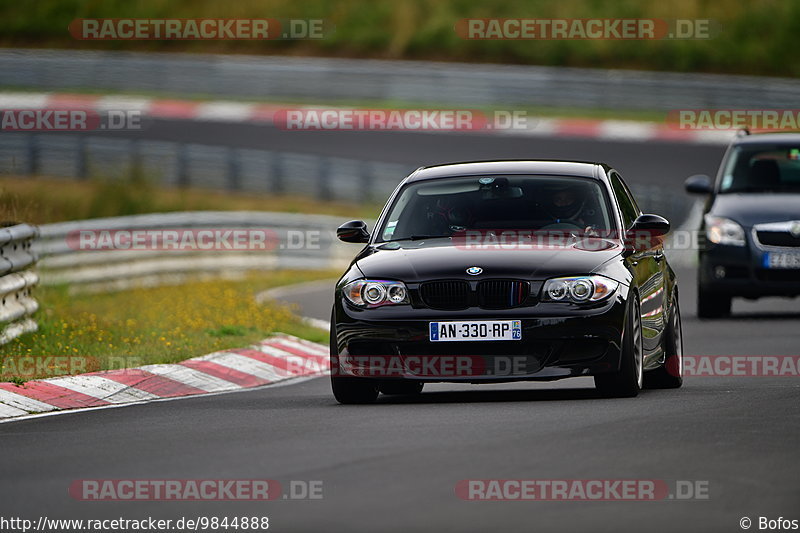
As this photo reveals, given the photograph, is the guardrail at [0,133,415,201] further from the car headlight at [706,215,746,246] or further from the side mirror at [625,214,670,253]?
the side mirror at [625,214,670,253]

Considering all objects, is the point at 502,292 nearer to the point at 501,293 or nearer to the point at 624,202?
the point at 501,293

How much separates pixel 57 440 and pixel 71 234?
12816mm

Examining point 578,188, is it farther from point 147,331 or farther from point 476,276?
point 147,331

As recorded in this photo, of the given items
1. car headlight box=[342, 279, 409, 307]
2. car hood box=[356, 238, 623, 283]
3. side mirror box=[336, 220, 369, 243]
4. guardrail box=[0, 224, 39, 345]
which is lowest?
guardrail box=[0, 224, 39, 345]

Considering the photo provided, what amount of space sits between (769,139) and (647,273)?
7.67 meters

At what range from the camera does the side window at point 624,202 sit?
40.7 ft

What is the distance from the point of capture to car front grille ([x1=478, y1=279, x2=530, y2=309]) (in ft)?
35.9

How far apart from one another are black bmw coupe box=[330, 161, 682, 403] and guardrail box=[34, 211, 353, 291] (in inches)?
389

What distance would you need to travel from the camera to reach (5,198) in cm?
1554

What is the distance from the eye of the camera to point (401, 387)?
1220 cm

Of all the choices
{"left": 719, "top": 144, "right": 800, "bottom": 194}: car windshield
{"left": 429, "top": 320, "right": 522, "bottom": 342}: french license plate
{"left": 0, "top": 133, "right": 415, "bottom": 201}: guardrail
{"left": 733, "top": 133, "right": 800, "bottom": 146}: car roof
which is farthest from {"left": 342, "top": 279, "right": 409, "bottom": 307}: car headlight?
{"left": 0, "top": 133, "right": 415, "bottom": 201}: guardrail

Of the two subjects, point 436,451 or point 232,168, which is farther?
point 232,168

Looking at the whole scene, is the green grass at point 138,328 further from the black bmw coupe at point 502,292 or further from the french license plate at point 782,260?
the french license plate at point 782,260

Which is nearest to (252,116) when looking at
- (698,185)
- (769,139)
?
(769,139)
